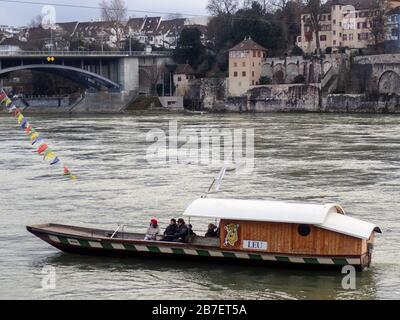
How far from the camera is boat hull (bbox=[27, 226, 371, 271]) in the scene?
13484 mm

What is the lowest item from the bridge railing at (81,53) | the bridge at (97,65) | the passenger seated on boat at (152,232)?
the passenger seated on boat at (152,232)

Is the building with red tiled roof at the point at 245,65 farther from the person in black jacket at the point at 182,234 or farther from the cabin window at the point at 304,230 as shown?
the cabin window at the point at 304,230

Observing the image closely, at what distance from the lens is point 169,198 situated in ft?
67.9

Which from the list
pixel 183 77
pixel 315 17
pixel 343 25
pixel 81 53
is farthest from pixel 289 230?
pixel 183 77

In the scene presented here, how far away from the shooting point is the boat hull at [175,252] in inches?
Answer: 531

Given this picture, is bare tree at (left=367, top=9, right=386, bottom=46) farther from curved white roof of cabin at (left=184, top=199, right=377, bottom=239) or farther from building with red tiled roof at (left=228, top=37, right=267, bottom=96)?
curved white roof of cabin at (left=184, top=199, right=377, bottom=239)

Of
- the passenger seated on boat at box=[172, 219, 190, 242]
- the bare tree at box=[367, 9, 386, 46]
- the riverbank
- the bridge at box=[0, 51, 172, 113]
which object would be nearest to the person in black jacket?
the passenger seated on boat at box=[172, 219, 190, 242]

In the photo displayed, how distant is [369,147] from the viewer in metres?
32.5

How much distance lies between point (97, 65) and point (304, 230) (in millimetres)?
63523

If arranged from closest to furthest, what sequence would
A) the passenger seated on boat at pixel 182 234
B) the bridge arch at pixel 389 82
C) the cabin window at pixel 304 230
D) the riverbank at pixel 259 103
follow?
the cabin window at pixel 304 230
the passenger seated on boat at pixel 182 234
the riverbank at pixel 259 103
the bridge arch at pixel 389 82

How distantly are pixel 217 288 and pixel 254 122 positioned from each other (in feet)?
128

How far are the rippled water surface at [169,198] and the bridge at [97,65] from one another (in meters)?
26.3

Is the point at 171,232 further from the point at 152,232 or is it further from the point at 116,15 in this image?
the point at 116,15

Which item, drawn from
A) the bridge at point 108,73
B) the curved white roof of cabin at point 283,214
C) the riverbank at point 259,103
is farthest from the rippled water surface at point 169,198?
the bridge at point 108,73
